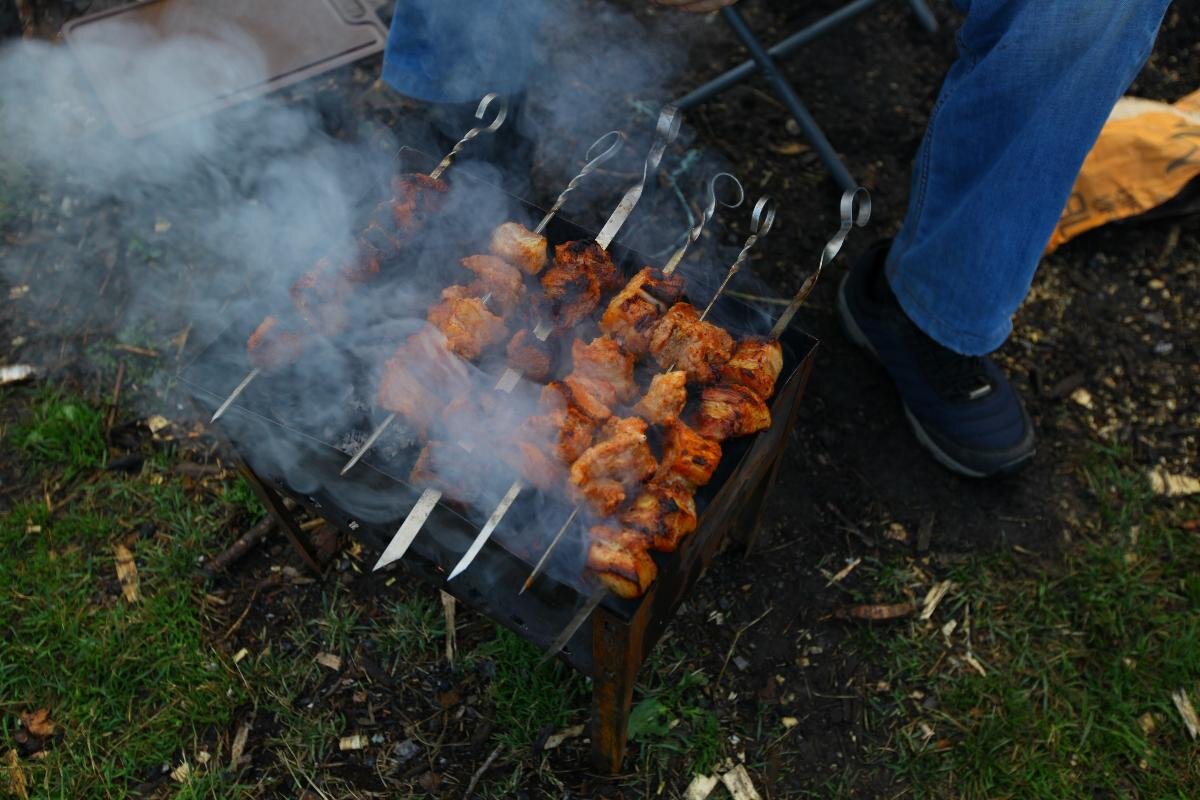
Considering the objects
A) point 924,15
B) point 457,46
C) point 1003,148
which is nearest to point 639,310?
point 1003,148

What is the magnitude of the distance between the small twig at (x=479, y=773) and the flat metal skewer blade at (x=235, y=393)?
4.80ft

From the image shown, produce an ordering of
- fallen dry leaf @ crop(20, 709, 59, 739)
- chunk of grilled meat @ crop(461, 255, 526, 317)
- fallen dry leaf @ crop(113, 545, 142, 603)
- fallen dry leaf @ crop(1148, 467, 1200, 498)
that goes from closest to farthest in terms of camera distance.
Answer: chunk of grilled meat @ crop(461, 255, 526, 317), fallen dry leaf @ crop(20, 709, 59, 739), fallen dry leaf @ crop(113, 545, 142, 603), fallen dry leaf @ crop(1148, 467, 1200, 498)

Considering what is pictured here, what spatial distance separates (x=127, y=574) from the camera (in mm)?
3365

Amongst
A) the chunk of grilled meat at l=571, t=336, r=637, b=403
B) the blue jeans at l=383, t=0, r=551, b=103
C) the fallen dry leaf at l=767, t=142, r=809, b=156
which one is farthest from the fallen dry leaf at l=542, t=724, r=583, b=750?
the fallen dry leaf at l=767, t=142, r=809, b=156

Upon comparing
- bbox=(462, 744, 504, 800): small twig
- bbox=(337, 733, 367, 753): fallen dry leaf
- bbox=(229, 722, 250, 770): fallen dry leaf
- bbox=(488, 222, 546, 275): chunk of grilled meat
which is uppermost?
bbox=(488, 222, 546, 275): chunk of grilled meat

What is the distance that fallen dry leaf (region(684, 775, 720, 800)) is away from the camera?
2965 mm

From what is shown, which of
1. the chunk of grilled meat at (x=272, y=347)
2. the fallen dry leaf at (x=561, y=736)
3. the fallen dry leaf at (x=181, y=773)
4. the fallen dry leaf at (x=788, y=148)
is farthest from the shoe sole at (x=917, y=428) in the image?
the fallen dry leaf at (x=181, y=773)

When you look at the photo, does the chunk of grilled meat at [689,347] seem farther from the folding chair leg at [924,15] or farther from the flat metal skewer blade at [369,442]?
the folding chair leg at [924,15]

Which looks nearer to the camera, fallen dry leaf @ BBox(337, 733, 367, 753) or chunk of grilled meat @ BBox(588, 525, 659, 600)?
chunk of grilled meat @ BBox(588, 525, 659, 600)

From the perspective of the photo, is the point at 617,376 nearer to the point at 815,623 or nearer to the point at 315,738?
the point at 815,623

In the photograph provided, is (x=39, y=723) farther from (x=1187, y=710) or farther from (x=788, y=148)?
(x=788, y=148)

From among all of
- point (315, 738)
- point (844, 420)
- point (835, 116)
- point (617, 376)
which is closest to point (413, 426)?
point (617, 376)

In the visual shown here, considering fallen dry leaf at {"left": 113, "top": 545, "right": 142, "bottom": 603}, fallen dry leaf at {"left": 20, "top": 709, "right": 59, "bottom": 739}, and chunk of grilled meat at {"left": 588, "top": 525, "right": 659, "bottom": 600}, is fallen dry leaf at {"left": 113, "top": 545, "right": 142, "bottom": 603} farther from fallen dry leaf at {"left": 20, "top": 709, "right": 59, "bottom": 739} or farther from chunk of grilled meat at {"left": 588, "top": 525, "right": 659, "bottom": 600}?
chunk of grilled meat at {"left": 588, "top": 525, "right": 659, "bottom": 600}

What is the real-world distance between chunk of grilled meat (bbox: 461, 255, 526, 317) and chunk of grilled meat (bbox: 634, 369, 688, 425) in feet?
1.70
